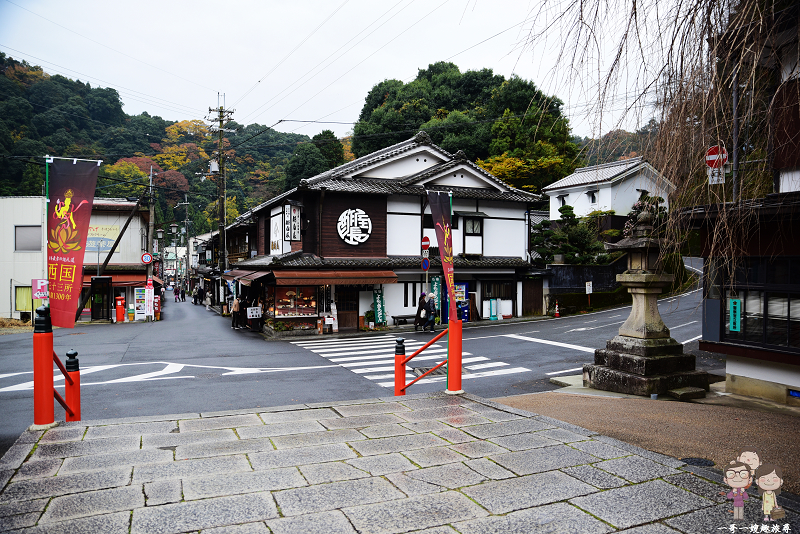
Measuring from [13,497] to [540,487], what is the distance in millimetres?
4408

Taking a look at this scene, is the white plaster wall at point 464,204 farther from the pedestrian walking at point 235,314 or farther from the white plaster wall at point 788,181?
the white plaster wall at point 788,181

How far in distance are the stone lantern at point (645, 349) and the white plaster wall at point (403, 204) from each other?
1535 cm

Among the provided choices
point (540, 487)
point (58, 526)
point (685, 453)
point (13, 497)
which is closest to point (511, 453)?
point (540, 487)

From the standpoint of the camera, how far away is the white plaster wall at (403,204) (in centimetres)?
2466

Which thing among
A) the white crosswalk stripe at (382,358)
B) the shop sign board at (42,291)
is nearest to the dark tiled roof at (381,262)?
the white crosswalk stripe at (382,358)

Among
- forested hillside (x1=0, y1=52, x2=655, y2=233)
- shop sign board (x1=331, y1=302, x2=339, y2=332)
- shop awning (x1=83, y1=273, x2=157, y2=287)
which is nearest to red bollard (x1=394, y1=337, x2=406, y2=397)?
shop sign board (x1=331, y1=302, x2=339, y2=332)

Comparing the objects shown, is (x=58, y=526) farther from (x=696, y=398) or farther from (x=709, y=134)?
(x=696, y=398)

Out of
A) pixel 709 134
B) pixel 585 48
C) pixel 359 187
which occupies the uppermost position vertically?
pixel 359 187

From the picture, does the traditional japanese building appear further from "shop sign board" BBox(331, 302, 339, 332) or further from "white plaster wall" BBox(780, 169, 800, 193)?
"white plaster wall" BBox(780, 169, 800, 193)

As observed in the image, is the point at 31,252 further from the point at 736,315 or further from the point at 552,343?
the point at 736,315

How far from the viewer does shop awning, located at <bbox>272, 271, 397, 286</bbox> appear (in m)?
21.2

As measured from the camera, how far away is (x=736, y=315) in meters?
9.62

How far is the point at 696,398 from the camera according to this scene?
31.5ft

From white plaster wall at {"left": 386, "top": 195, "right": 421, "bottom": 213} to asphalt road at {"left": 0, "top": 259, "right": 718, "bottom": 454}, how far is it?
6.98 m
